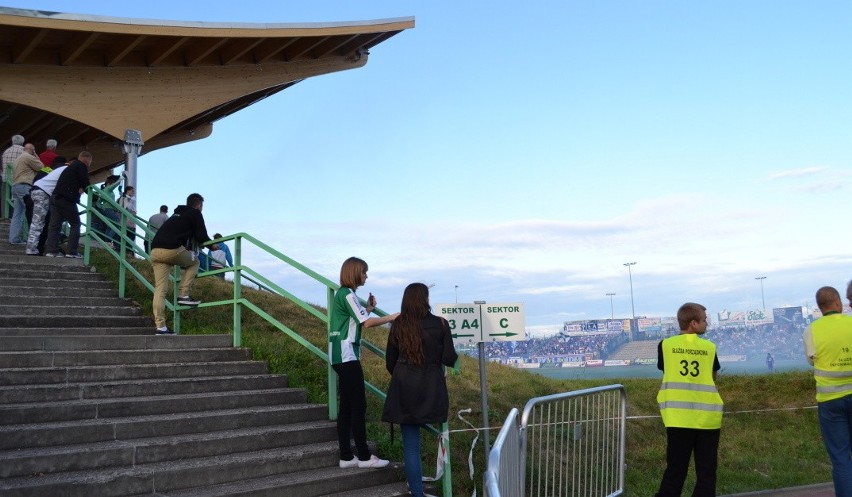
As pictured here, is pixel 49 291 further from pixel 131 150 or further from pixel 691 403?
pixel 131 150

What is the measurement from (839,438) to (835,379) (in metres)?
0.46

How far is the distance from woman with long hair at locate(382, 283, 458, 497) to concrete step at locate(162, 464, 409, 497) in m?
0.44

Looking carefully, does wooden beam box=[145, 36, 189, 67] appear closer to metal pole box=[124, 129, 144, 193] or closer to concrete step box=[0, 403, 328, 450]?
metal pole box=[124, 129, 144, 193]

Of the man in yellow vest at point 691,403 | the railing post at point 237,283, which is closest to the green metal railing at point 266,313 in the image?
the railing post at point 237,283

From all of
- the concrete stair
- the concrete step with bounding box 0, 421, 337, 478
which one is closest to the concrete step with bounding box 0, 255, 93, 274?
the concrete stair

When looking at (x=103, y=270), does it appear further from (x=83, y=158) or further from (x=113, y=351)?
(x=113, y=351)

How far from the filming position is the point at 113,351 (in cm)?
726

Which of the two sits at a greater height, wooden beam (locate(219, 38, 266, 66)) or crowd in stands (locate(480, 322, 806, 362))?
wooden beam (locate(219, 38, 266, 66))

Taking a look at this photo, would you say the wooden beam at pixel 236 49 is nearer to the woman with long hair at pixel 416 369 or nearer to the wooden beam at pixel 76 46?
the wooden beam at pixel 76 46

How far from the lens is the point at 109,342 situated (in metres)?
7.55

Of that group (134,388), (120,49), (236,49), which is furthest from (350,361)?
(236,49)

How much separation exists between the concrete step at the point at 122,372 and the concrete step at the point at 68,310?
1.98 meters

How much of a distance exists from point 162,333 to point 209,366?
1349 mm

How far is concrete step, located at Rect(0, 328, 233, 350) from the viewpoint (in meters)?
7.09
